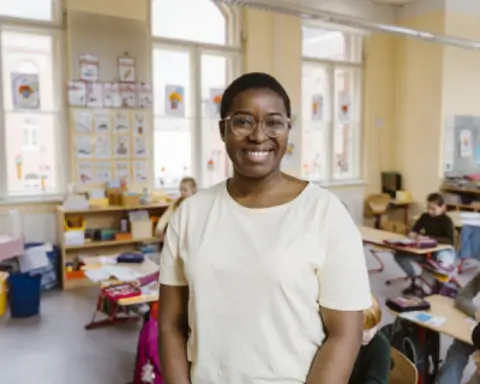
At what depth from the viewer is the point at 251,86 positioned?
1178 millimetres

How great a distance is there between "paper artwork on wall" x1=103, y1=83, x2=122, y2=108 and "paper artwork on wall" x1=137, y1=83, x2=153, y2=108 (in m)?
0.26

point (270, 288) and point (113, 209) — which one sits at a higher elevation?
point (270, 288)

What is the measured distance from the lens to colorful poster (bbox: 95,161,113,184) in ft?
19.7

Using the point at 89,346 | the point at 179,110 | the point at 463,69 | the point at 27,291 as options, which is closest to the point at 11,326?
the point at 27,291

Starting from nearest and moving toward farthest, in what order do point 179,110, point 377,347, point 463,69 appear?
point 377,347 → point 179,110 → point 463,69

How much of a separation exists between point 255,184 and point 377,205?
729cm

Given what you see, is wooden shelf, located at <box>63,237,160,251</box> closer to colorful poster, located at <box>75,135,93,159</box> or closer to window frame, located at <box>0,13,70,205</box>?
window frame, located at <box>0,13,70,205</box>

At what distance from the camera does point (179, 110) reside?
6.72 m

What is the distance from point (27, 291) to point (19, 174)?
173cm

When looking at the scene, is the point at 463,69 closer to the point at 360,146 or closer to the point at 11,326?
the point at 360,146

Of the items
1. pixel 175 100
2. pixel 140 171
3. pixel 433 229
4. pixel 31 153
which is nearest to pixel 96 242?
pixel 140 171

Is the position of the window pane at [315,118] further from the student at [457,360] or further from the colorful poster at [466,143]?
the student at [457,360]

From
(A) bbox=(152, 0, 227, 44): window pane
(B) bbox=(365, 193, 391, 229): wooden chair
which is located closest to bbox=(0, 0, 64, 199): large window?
(A) bbox=(152, 0, 227, 44): window pane

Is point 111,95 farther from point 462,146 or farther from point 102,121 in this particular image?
point 462,146
